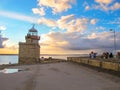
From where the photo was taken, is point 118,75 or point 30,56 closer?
point 118,75

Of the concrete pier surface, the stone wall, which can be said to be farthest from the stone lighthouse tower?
the concrete pier surface

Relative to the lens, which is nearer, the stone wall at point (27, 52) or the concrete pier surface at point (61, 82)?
the concrete pier surface at point (61, 82)

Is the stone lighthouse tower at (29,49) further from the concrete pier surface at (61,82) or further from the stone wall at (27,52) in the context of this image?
the concrete pier surface at (61,82)

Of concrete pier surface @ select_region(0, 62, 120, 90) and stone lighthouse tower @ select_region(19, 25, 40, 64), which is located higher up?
stone lighthouse tower @ select_region(19, 25, 40, 64)

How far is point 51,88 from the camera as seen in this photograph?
12.6 meters

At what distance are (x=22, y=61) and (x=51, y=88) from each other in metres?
54.6

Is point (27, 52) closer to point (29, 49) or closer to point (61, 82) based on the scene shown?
point (29, 49)

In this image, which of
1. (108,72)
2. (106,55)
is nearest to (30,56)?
(106,55)

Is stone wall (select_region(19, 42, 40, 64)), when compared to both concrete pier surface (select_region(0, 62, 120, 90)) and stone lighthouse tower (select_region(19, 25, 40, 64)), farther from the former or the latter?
concrete pier surface (select_region(0, 62, 120, 90))

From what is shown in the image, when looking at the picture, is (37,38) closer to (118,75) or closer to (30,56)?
(30,56)

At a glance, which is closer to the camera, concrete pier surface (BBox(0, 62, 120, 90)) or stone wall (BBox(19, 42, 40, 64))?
concrete pier surface (BBox(0, 62, 120, 90))

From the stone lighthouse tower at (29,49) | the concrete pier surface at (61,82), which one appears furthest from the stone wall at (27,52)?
the concrete pier surface at (61,82)

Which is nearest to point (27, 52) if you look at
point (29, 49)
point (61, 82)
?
point (29, 49)

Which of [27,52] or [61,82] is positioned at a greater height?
[27,52]
